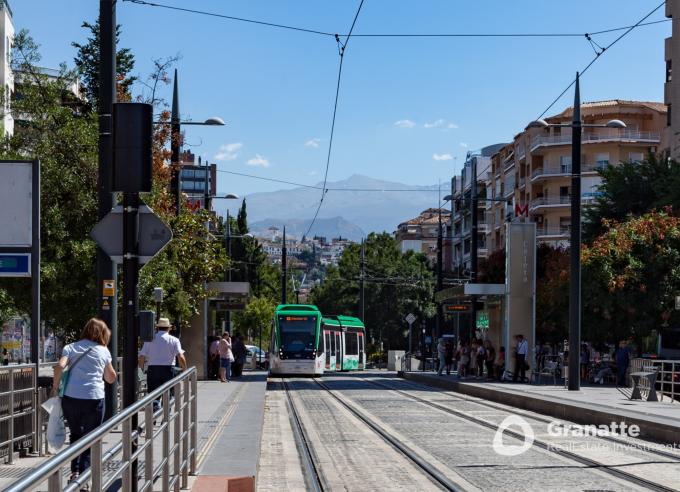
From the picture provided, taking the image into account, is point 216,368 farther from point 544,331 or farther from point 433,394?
point 544,331

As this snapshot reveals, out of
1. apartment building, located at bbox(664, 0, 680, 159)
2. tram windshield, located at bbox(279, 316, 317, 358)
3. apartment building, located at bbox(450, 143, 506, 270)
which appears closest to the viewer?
tram windshield, located at bbox(279, 316, 317, 358)

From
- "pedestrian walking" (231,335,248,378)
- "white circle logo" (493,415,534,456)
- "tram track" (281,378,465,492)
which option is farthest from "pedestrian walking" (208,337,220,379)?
"white circle logo" (493,415,534,456)

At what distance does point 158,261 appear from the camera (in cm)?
2755

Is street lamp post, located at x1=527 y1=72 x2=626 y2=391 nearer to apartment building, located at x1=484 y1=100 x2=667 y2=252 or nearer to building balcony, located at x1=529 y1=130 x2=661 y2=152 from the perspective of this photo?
apartment building, located at x1=484 y1=100 x2=667 y2=252

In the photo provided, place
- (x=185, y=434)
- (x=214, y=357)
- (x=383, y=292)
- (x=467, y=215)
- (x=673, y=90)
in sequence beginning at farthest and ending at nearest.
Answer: (x=467, y=215), (x=383, y=292), (x=673, y=90), (x=214, y=357), (x=185, y=434)

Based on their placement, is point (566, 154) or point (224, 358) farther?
point (566, 154)

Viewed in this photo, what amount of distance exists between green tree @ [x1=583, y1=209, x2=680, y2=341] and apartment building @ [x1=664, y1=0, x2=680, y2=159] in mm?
12810

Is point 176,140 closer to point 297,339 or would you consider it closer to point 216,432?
point 216,432

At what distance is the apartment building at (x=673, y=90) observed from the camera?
5481 cm

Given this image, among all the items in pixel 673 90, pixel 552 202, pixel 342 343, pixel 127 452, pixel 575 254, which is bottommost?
pixel 342 343

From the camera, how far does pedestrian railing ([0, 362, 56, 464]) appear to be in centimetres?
1284

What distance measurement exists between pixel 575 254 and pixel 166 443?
75.1 feet

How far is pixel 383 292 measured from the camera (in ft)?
Result: 318

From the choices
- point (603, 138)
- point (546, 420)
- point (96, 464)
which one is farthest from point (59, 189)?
point (603, 138)
